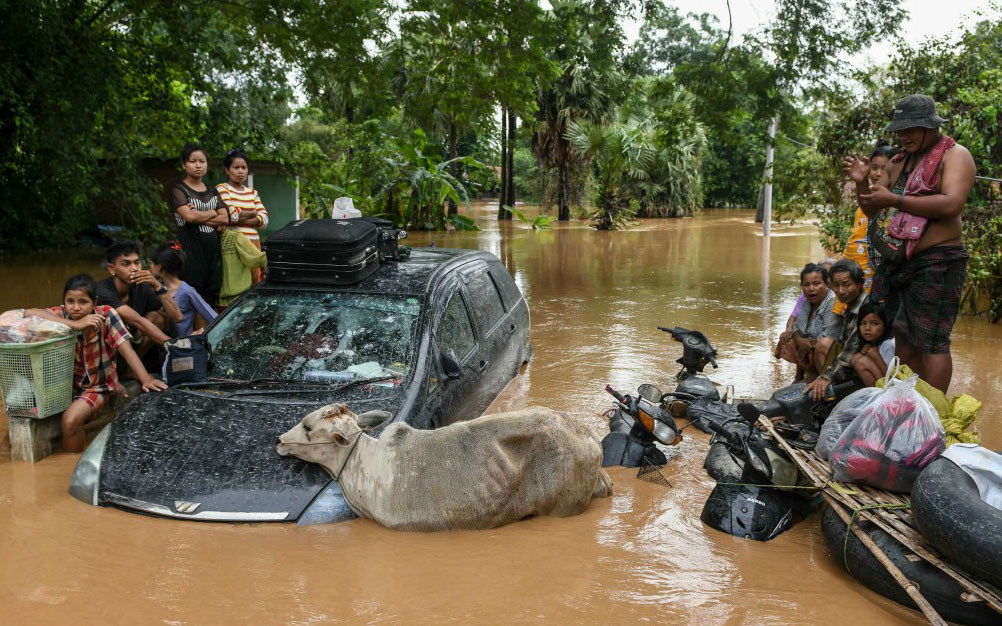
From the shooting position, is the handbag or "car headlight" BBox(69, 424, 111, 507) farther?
the handbag

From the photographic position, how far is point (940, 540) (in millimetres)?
3521

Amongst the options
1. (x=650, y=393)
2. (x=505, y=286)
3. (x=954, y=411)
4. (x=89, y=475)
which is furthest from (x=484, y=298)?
(x=954, y=411)

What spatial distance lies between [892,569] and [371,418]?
262 centimetres

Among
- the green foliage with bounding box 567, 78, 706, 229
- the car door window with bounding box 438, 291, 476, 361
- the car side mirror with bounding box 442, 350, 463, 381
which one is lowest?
the car side mirror with bounding box 442, 350, 463, 381

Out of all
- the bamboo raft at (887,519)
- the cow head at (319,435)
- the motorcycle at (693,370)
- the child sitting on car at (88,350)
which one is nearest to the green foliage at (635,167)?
the motorcycle at (693,370)

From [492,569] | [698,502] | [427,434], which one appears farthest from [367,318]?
[698,502]

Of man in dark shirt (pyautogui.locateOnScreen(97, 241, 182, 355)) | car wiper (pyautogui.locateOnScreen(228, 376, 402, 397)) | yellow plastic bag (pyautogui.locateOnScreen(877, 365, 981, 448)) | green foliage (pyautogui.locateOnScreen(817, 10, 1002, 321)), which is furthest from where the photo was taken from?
green foliage (pyautogui.locateOnScreen(817, 10, 1002, 321))

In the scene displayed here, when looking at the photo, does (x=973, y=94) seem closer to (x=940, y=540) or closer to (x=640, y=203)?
(x=940, y=540)

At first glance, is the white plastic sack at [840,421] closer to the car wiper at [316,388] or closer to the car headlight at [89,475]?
the car wiper at [316,388]

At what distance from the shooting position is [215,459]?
4324 millimetres

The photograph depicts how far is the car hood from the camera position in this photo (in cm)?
414

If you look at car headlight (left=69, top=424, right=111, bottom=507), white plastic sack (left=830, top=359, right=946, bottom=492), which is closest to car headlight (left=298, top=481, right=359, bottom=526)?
car headlight (left=69, top=424, right=111, bottom=507)

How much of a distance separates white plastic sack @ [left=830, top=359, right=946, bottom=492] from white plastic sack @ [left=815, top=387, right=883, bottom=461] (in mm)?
296

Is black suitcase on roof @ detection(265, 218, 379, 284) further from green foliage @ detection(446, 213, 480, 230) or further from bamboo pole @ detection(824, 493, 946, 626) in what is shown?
green foliage @ detection(446, 213, 480, 230)
